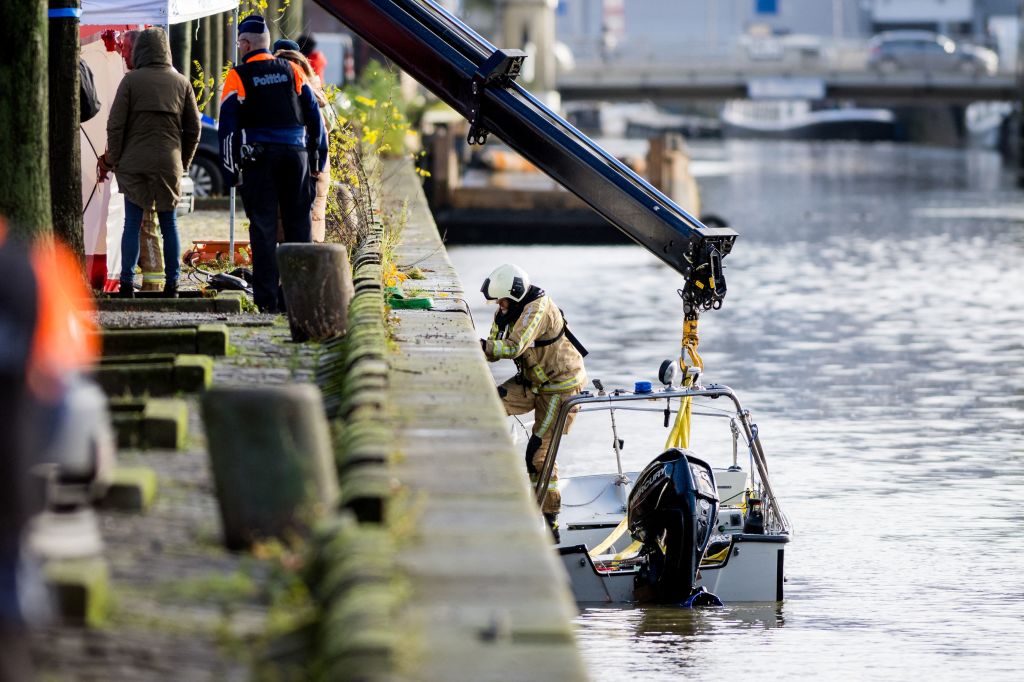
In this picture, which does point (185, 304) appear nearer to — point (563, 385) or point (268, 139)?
point (268, 139)

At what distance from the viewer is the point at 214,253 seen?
17641mm

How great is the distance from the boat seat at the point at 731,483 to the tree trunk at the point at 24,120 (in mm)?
5873

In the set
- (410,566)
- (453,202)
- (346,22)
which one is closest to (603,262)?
(453,202)

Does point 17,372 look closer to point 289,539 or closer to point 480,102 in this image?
point 289,539

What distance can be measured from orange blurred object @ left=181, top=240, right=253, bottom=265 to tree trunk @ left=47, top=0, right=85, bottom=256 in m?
3.86

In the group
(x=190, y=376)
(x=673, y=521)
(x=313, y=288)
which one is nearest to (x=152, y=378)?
(x=190, y=376)

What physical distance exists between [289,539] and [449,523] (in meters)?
0.61

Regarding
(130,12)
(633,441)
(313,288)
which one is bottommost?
(633,441)

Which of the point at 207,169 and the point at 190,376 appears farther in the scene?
the point at 207,169

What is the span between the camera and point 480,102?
619 inches

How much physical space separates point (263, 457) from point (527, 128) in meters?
8.28

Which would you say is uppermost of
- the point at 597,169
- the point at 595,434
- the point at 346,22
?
the point at 346,22

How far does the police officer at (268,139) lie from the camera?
43.3ft

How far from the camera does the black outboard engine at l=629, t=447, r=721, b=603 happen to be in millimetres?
13008
